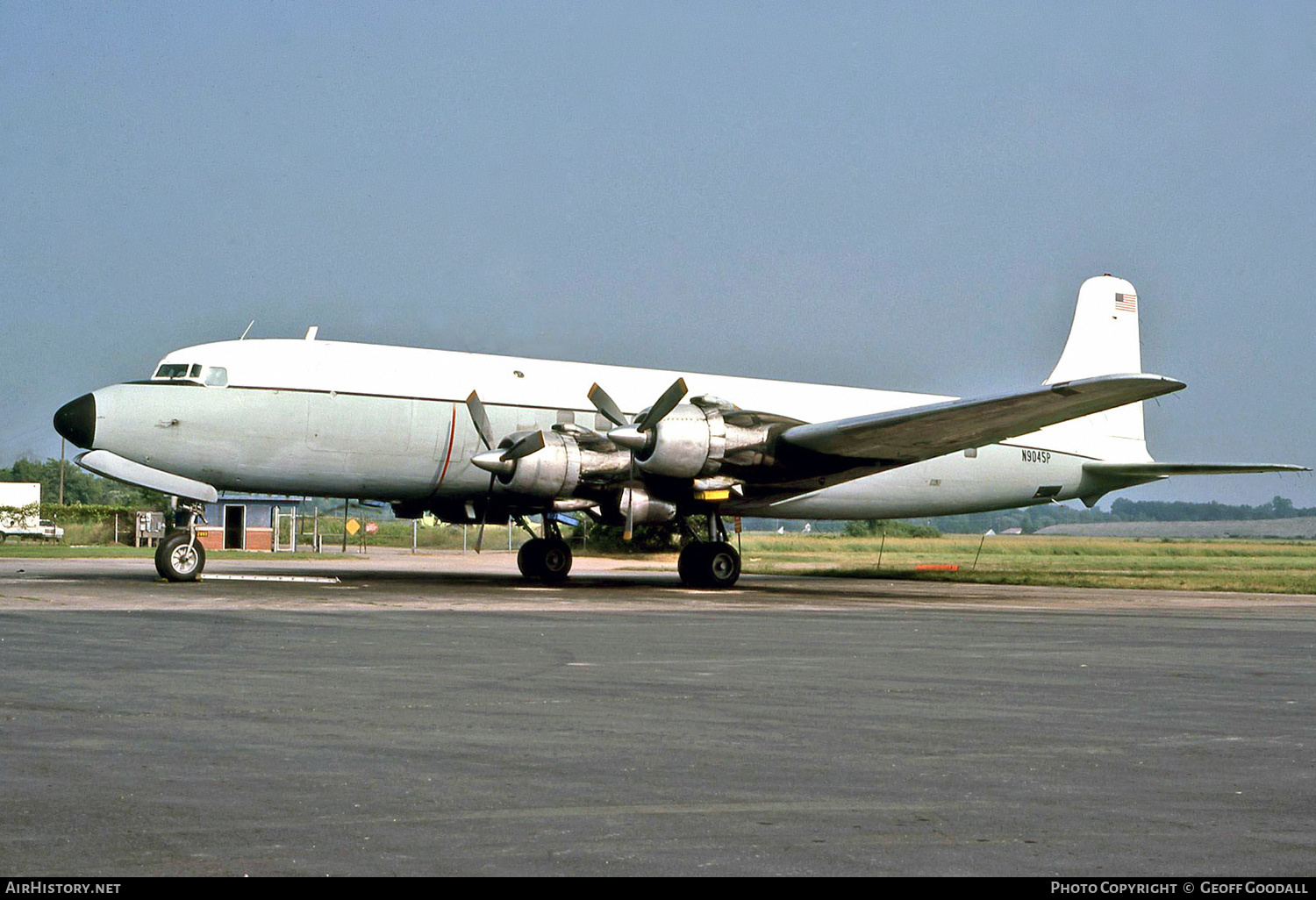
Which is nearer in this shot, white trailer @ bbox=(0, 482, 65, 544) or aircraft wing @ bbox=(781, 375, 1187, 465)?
aircraft wing @ bbox=(781, 375, 1187, 465)

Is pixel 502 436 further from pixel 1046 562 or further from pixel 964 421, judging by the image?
pixel 1046 562

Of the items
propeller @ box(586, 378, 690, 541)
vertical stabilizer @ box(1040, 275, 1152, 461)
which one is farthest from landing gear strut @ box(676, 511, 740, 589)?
vertical stabilizer @ box(1040, 275, 1152, 461)

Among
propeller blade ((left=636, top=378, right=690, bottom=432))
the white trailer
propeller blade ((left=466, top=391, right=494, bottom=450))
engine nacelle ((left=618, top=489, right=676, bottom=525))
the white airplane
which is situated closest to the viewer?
the white airplane

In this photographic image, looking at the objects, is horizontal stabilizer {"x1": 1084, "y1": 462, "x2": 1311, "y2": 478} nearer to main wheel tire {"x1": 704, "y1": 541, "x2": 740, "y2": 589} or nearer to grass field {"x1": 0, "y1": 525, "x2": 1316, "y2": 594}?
grass field {"x1": 0, "y1": 525, "x2": 1316, "y2": 594}

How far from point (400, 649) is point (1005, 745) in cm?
623

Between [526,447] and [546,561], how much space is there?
4099 mm

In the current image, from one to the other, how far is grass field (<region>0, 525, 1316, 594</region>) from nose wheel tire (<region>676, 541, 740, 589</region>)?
343 inches

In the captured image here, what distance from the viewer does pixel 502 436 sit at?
23.7 meters

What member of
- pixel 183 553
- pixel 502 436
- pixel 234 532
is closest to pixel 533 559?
pixel 502 436

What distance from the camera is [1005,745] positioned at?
6.87m

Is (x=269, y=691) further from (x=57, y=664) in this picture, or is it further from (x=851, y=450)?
(x=851, y=450)

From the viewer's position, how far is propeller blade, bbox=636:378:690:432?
21.8 m

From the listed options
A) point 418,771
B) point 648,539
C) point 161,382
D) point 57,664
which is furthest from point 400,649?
point 648,539

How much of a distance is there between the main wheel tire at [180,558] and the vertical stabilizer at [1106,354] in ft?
64.2
